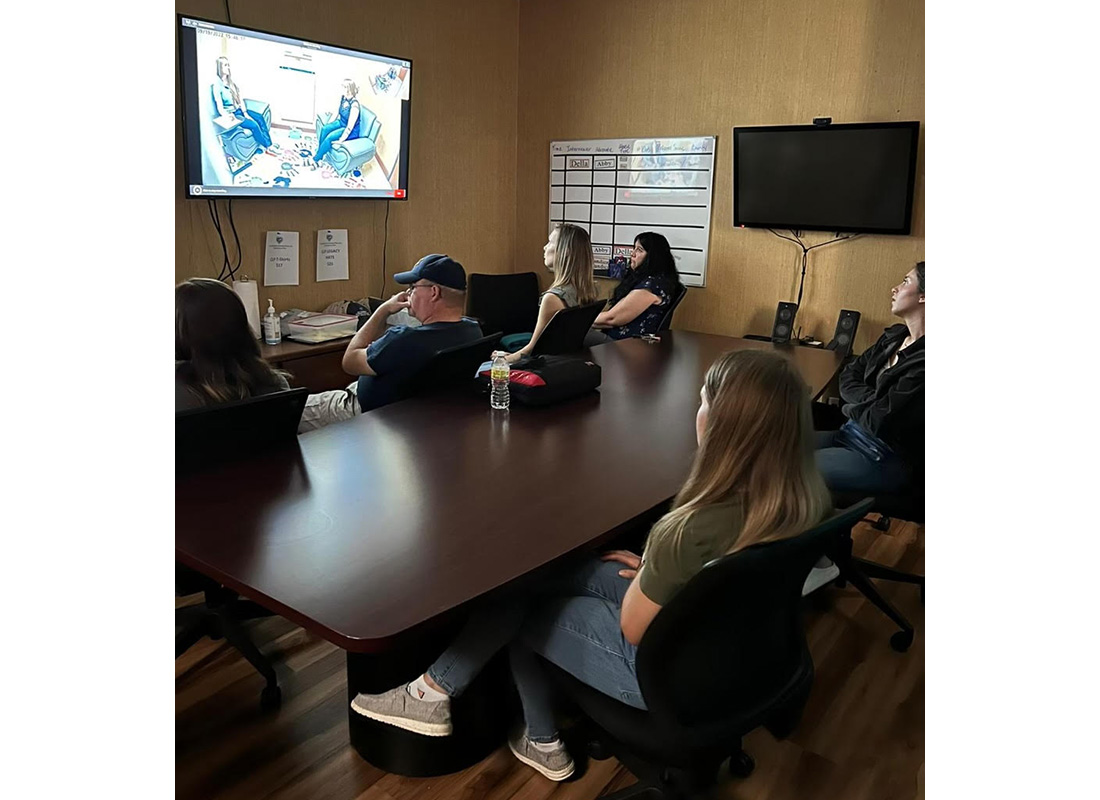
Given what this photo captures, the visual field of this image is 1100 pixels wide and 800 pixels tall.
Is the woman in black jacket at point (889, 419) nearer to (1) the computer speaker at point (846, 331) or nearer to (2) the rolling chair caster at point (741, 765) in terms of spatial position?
(2) the rolling chair caster at point (741, 765)

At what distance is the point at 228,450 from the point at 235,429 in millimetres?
54

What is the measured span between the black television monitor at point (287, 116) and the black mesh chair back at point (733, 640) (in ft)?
10.2

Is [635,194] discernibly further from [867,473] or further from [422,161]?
[867,473]

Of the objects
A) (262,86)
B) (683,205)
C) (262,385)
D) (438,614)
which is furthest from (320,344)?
(438,614)

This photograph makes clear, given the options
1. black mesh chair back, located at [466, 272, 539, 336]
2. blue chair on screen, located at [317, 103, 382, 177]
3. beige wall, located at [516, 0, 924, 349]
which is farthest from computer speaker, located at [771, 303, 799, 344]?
blue chair on screen, located at [317, 103, 382, 177]

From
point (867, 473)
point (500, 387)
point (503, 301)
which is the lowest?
point (867, 473)

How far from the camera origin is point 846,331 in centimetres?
420

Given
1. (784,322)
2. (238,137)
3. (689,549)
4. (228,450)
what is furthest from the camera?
(784,322)

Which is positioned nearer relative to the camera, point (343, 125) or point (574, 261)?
point (574, 261)

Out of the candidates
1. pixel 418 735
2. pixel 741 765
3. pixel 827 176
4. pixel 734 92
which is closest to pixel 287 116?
pixel 734 92

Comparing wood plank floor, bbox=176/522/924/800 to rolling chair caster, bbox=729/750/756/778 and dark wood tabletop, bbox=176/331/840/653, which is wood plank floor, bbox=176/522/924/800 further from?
dark wood tabletop, bbox=176/331/840/653

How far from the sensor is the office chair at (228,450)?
1837 mm
